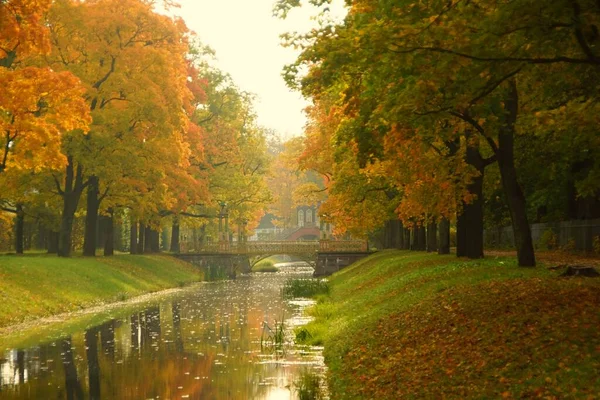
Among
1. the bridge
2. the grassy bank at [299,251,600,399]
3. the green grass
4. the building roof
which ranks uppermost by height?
the building roof

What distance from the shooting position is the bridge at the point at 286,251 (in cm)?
7306

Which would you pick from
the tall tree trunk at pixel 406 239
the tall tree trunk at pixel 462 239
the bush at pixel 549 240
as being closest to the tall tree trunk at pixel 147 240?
the tall tree trunk at pixel 406 239

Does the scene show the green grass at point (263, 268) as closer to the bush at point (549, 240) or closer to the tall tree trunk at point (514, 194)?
the bush at point (549, 240)

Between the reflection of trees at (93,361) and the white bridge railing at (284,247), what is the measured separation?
48.3 meters

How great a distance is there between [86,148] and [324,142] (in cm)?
1613

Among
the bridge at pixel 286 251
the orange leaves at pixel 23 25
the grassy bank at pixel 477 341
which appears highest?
the orange leaves at pixel 23 25

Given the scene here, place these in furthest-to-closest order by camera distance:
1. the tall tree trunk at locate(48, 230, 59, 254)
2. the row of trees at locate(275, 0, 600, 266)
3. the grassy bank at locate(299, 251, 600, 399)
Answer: the tall tree trunk at locate(48, 230, 59, 254)
the row of trees at locate(275, 0, 600, 266)
the grassy bank at locate(299, 251, 600, 399)

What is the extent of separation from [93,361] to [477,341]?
433 inches

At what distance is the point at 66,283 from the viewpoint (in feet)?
123

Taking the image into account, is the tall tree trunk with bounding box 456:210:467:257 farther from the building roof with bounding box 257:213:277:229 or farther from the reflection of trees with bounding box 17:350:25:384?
the building roof with bounding box 257:213:277:229

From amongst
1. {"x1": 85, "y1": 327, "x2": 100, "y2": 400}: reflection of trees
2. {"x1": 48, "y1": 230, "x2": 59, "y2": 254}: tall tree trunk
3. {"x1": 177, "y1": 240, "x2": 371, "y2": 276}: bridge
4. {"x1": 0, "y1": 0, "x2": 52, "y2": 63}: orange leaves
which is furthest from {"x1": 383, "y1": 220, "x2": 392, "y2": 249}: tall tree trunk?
{"x1": 0, "y1": 0, "x2": 52, "y2": 63}: orange leaves

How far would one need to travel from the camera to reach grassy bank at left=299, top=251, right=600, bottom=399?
1173cm

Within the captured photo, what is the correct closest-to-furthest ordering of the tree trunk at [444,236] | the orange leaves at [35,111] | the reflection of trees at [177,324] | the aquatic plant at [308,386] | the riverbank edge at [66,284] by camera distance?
the aquatic plant at [308,386] → the reflection of trees at [177,324] → the orange leaves at [35,111] → the riverbank edge at [66,284] → the tree trunk at [444,236]

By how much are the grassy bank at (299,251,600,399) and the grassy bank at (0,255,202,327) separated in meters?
13.1
